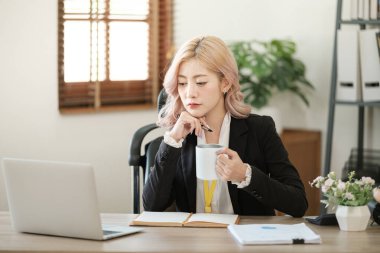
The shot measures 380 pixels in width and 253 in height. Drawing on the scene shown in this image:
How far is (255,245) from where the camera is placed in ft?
6.52

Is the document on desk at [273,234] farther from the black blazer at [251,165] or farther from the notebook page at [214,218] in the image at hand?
the black blazer at [251,165]

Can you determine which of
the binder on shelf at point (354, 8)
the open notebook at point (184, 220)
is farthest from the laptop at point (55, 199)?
the binder on shelf at point (354, 8)

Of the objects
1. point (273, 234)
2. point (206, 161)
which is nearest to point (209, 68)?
point (206, 161)

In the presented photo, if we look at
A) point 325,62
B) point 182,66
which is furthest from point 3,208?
point 325,62

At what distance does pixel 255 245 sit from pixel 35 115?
2.21 metres

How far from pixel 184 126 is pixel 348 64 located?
192 cm

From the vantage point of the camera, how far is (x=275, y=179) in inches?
100

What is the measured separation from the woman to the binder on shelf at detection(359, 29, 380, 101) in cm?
159

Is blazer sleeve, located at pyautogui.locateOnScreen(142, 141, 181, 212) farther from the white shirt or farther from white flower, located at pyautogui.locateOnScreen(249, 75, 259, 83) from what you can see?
white flower, located at pyautogui.locateOnScreen(249, 75, 259, 83)

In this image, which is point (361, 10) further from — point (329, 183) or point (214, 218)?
point (214, 218)

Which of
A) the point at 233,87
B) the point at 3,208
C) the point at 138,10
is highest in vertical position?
the point at 138,10

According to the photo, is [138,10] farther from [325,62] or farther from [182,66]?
[182,66]

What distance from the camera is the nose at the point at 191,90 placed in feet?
8.18

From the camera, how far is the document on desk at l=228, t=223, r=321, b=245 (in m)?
2.00
